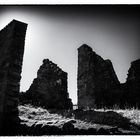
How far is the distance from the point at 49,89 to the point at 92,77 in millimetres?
1761

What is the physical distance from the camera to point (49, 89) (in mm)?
8641

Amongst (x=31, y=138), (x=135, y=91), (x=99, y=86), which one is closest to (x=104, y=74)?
(x=99, y=86)

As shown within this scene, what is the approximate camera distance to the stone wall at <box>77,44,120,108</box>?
8031 mm

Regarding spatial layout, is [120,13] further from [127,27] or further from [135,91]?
[135,91]

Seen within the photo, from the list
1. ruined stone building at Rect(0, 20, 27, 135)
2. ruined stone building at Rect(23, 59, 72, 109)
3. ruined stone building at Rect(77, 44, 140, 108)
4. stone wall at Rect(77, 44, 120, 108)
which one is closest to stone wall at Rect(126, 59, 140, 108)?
ruined stone building at Rect(77, 44, 140, 108)

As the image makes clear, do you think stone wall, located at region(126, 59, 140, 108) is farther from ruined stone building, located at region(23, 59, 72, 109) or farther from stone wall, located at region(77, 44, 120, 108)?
ruined stone building, located at region(23, 59, 72, 109)

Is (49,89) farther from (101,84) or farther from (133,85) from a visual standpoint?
(133,85)

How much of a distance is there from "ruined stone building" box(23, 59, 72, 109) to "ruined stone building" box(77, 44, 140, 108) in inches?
26.1

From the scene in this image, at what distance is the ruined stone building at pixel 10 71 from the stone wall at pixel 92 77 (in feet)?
12.8

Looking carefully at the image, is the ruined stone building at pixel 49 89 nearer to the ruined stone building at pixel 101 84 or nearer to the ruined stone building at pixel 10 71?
the ruined stone building at pixel 101 84

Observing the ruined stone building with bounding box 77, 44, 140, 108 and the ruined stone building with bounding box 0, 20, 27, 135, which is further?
the ruined stone building with bounding box 77, 44, 140, 108

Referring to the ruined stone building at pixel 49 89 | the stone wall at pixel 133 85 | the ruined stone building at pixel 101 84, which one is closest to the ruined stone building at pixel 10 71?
the ruined stone building at pixel 49 89

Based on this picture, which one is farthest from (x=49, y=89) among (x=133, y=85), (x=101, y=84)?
(x=133, y=85)

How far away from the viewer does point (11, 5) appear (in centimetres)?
504
